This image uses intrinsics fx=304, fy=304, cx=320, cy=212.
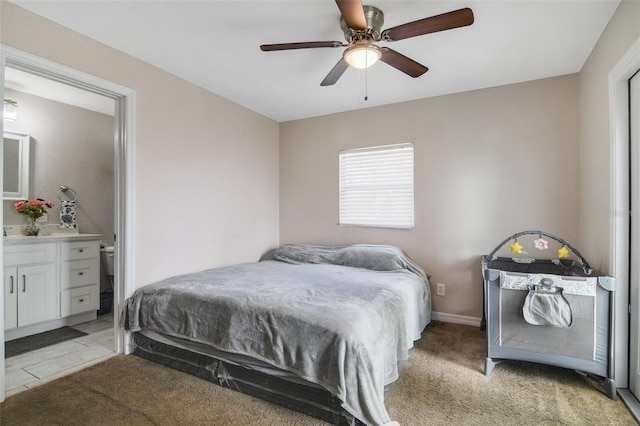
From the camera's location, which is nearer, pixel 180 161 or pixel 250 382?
pixel 250 382

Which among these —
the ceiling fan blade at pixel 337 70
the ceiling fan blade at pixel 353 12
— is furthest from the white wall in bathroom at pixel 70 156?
the ceiling fan blade at pixel 353 12

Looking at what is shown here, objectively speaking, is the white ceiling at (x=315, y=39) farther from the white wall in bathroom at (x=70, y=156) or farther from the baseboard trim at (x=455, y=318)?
the baseboard trim at (x=455, y=318)

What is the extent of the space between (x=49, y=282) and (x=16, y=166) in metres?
1.32

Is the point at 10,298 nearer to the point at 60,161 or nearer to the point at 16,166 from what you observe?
the point at 16,166

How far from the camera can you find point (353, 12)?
156 centimetres

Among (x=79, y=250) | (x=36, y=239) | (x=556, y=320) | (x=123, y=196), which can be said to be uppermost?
(x=123, y=196)

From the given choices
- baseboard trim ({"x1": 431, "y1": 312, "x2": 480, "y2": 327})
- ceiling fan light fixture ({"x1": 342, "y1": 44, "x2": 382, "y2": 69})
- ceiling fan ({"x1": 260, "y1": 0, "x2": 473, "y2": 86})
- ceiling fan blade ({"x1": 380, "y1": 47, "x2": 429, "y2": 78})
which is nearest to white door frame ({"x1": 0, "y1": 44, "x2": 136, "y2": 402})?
ceiling fan ({"x1": 260, "y1": 0, "x2": 473, "y2": 86})

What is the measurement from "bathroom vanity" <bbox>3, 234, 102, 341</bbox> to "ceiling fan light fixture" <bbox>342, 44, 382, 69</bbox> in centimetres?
321

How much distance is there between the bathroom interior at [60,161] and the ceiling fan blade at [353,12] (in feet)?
9.68

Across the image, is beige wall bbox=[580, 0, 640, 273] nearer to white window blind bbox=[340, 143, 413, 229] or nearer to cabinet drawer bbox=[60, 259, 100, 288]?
white window blind bbox=[340, 143, 413, 229]

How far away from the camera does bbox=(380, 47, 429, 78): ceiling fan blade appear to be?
6.37 ft

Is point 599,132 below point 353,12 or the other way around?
below

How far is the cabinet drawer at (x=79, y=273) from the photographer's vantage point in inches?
120

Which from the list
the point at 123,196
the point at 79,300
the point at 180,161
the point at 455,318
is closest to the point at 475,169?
the point at 455,318
